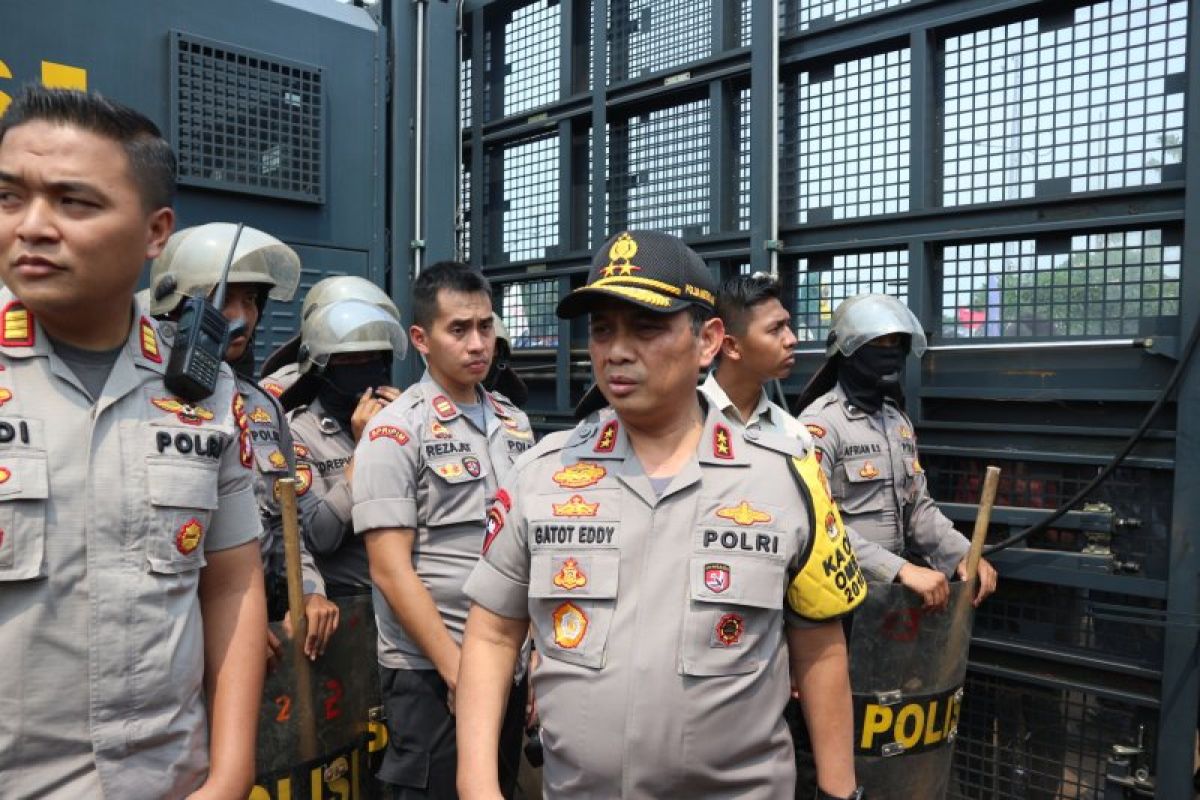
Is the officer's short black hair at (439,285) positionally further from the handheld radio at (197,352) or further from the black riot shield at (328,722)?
the handheld radio at (197,352)

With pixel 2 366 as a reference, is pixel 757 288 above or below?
above

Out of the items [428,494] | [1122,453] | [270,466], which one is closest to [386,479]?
[428,494]

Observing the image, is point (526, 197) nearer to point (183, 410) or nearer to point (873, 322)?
point (873, 322)

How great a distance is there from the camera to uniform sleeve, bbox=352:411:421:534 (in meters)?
2.21

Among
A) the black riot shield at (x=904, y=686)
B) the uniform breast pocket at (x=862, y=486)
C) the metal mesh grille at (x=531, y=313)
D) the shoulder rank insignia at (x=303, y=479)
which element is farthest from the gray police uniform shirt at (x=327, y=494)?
the uniform breast pocket at (x=862, y=486)

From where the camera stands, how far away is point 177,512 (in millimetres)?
1205

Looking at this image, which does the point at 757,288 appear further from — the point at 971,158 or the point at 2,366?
the point at 2,366

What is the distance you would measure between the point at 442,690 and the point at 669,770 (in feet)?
3.21

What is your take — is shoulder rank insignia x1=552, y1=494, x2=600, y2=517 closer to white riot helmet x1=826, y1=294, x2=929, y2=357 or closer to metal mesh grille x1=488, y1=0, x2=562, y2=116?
white riot helmet x1=826, y1=294, x2=929, y2=357

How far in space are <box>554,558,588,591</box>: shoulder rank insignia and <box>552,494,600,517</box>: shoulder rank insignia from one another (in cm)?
8

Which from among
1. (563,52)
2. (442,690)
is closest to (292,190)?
(563,52)

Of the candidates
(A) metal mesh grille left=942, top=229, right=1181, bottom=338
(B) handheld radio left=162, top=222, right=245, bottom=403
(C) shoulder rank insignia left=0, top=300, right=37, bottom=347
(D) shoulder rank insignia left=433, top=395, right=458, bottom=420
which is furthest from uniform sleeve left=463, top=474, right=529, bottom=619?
(A) metal mesh grille left=942, top=229, right=1181, bottom=338

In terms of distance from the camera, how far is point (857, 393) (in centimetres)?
300

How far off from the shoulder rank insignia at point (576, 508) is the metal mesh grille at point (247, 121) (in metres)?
2.31
